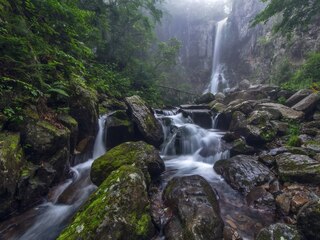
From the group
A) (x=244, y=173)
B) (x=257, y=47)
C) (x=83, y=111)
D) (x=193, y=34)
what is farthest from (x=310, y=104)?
(x=193, y=34)

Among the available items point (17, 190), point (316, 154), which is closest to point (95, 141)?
point (17, 190)

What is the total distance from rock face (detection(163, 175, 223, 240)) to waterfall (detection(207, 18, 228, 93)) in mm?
24402

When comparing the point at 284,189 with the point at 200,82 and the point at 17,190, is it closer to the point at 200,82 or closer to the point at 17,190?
the point at 17,190

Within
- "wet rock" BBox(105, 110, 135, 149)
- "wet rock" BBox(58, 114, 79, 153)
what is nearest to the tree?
"wet rock" BBox(105, 110, 135, 149)

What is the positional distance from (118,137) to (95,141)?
2.97 ft

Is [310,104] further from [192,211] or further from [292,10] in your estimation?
[192,211]

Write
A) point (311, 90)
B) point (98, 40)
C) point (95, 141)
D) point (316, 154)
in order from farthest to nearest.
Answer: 1. point (98, 40)
2. point (311, 90)
3. point (95, 141)
4. point (316, 154)

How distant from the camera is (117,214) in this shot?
10.5ft

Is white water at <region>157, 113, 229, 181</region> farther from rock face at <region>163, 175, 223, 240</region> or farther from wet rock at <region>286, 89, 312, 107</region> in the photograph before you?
wet rock at <region>286, 89, 312, 107</region>

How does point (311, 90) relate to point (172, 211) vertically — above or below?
above

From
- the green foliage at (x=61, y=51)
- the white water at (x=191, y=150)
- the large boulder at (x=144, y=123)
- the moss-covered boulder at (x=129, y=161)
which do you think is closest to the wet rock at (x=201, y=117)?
the white water at (x=191, y=150)

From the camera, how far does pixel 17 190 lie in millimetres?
4070

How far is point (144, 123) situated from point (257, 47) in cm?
2247

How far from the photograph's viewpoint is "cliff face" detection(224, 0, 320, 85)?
15922 mm
